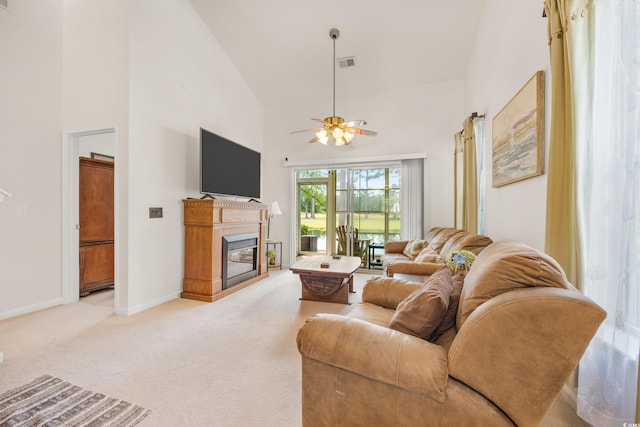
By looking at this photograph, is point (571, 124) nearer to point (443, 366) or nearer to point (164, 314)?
point (443, 366)

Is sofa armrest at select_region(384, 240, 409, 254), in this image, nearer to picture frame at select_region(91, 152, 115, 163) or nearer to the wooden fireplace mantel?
the wooden fireplace mantel

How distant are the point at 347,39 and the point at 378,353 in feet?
14.8

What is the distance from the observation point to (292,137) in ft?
19.3

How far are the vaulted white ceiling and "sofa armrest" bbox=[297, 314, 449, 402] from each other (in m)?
4.16

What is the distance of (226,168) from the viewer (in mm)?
4234

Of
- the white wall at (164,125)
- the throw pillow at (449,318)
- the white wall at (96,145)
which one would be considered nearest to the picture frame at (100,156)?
the white wall at (96,145)

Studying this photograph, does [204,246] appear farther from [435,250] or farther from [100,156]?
[435,250]

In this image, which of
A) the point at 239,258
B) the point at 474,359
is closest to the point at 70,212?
the point at 239,258

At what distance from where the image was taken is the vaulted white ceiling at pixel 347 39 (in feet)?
12.8

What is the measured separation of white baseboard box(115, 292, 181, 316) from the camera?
3113 millimetres

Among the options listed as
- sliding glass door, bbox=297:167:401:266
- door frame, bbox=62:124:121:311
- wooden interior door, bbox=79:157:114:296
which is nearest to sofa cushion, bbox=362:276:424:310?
door frame, bbox=62:124:121:311

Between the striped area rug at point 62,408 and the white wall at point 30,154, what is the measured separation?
6.17 ft

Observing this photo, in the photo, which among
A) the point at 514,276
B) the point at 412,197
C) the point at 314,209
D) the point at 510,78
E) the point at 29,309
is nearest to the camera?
the point at 514,276

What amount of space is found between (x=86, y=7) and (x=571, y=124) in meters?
4.92
